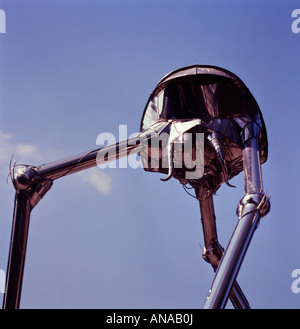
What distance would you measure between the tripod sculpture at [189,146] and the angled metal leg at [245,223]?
2cm

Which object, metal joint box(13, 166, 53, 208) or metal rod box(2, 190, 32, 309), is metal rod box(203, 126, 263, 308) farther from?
metal joint box(13, 166, 53, 208)

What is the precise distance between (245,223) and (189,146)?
73.4 inches

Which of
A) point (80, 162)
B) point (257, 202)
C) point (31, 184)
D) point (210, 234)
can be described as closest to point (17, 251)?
point (31, 184)

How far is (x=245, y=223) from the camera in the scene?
653 cm

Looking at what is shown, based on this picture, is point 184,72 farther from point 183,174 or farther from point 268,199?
point 268,199

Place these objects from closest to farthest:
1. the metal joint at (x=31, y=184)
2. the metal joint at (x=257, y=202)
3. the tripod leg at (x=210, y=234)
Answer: the metal joint at (x=257, y=202) < the metal joint at (x=31, y=184) < the tripod leg at (x=210, y=234)

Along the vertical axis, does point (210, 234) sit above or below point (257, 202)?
above

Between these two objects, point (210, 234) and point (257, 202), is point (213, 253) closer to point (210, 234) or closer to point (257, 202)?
point (210, 234)

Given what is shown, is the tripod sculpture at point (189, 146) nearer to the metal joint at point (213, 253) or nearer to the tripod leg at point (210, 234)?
the tripod leg at point (210, 234)

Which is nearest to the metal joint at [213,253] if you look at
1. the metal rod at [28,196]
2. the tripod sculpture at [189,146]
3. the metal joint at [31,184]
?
the tripod sculpture at [189,146]

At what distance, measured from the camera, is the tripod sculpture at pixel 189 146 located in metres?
7.26

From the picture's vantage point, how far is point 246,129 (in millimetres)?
7965
